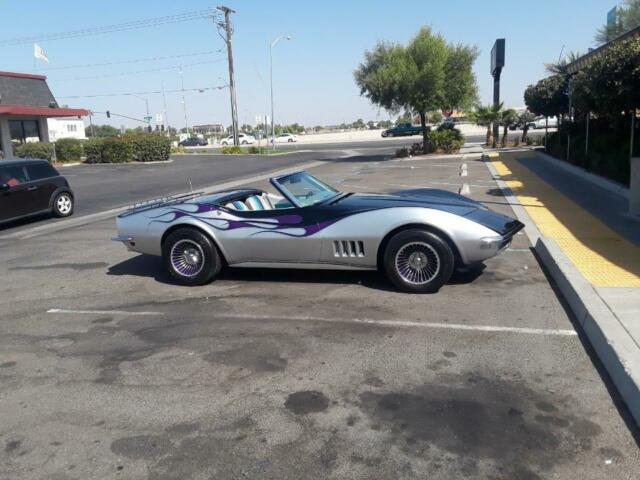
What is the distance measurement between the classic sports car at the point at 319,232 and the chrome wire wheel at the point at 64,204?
745cm

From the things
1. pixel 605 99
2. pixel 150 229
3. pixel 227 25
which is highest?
pixel 227 25

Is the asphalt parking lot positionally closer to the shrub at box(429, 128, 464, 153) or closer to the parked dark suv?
the parked dark suv

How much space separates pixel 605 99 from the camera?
12.5 meters

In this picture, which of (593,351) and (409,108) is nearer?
(593,351)

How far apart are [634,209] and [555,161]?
478 inches

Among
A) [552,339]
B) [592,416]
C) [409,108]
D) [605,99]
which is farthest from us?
[409,108]

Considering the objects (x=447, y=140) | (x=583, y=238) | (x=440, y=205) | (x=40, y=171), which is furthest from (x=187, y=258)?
(x=447, y=140)

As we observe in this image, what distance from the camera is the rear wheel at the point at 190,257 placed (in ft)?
21.4

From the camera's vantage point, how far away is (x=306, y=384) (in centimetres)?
405

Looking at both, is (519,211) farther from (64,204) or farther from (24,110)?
(24,110)

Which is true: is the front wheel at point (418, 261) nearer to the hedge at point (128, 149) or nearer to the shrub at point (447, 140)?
→ the shrub at point (447, 140)

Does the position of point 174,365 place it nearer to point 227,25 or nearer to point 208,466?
point 208,466

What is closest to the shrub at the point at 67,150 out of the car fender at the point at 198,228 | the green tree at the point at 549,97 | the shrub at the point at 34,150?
the shrub at the point at 34,150

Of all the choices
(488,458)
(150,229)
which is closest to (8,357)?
(150,229)
